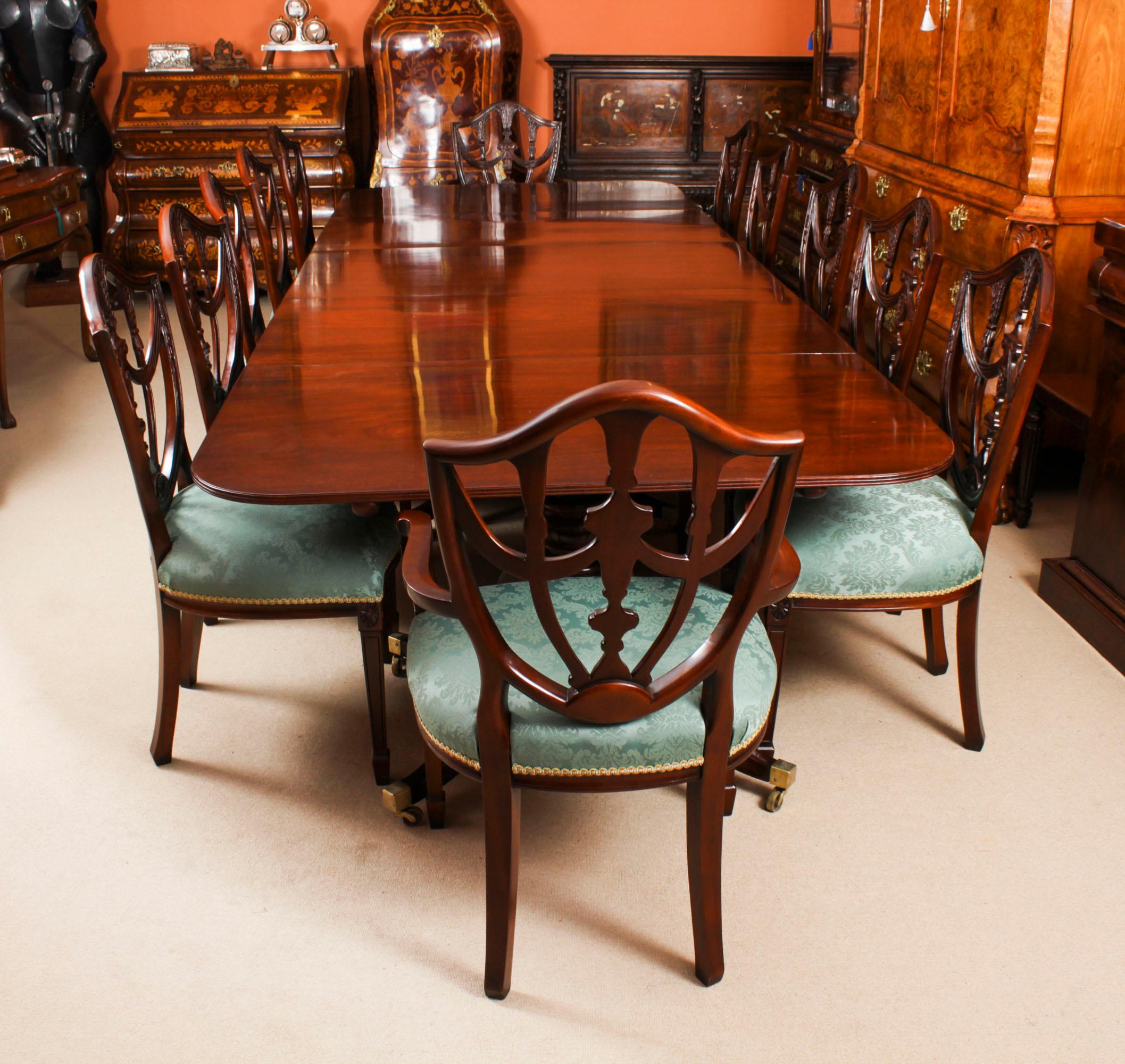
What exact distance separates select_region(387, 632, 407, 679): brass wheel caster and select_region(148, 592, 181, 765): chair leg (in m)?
0.38

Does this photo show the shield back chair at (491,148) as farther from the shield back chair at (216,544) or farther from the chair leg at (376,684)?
the chair leg at (376,684)

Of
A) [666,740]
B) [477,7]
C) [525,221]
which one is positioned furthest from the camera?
[477,7]

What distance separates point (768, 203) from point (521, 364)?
1564 mm

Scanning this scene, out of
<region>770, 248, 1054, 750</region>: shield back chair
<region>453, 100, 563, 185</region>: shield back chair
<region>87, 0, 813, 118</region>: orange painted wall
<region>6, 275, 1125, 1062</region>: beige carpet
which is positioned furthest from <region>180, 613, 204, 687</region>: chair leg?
<region>87, 0, 813, 118</region>: orange painted wall

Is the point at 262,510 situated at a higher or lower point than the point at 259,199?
lower

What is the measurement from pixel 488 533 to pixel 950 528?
3.33 ft

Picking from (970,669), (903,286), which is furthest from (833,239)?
(970,669)

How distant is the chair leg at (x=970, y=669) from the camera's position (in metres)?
2.00

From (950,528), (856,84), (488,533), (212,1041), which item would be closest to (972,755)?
(950,528)

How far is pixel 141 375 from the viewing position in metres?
1.90

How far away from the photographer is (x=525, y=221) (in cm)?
329

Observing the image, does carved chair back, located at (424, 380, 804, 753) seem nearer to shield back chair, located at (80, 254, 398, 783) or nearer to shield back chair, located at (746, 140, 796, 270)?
shield back chair, located at (80, 254, 398, 783)

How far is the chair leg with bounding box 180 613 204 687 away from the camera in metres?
2.20

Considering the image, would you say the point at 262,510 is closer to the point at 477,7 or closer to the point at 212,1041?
the point at 212,1041
